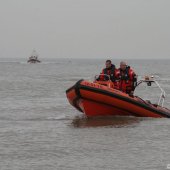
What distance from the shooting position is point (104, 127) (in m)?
11.9

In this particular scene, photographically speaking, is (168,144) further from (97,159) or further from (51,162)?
(51,162)

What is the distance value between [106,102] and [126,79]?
90 centimetres

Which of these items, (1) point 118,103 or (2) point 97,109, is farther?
(2) point 97,109

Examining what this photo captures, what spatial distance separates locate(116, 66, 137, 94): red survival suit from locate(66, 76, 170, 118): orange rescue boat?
0.33m

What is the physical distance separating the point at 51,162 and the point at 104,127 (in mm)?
3739

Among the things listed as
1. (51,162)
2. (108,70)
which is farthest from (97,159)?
(108,70)

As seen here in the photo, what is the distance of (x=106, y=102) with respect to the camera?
12672 millimetres

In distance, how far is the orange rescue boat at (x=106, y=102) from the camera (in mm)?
12422

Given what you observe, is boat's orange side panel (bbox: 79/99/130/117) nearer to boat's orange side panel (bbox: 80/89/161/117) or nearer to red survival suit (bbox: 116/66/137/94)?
boat's orange side panel (bbox: 80/89/161/117)

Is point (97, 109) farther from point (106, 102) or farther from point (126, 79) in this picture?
point (126, 79)

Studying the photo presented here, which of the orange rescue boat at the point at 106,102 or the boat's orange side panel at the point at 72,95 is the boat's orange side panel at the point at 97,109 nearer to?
the orange rescue boat at the point at 106,102

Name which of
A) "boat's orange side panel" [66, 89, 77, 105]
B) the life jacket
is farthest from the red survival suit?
"boat's orange side panel" [66, 89, 77, 105]

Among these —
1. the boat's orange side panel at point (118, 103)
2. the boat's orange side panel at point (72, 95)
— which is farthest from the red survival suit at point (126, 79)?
the boat's orange side panel at point (72, 95)

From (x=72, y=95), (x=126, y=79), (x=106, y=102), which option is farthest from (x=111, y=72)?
(x=72, y=95)
